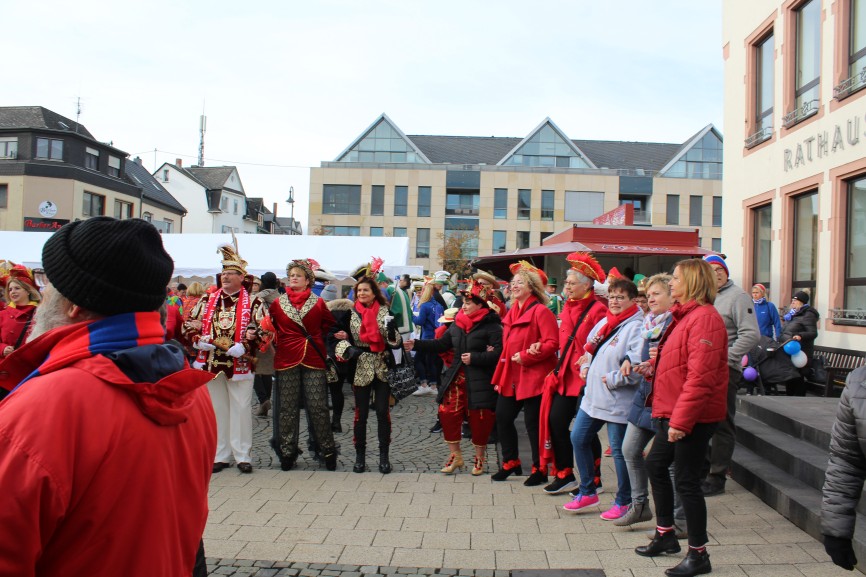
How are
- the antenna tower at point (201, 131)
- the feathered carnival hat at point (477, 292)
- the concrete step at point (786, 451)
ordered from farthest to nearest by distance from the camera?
the antenna tower at point (201, 131)
the feathered carnival hat at point (477, 292)
the concrete step at point (786, 451)

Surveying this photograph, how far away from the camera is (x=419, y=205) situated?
56000 mm

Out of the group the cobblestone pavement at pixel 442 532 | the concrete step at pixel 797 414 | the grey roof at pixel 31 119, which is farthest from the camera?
the grey roof at pixel 31 119

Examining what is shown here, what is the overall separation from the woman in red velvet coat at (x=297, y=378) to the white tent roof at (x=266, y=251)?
1024 centimetres

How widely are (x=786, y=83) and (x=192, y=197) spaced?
2244 inches

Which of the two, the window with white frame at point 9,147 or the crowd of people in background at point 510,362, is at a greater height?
the window with white frame at point 9,147

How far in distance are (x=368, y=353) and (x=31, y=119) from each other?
145 feet

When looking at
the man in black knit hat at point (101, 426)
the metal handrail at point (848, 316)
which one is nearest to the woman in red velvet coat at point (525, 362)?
the man in black knit hat at point (101, 426)

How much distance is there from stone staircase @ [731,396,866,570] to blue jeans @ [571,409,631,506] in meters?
1.23

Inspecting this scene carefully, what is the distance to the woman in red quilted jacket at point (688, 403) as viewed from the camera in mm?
4285

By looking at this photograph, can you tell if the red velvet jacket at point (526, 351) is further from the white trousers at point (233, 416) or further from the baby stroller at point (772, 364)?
the baby stroller at point (772, 364)

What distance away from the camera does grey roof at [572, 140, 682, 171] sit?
59.2m

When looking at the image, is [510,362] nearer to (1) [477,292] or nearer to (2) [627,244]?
(1) [477,292]

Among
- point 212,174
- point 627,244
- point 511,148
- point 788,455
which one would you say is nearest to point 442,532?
point 788,455

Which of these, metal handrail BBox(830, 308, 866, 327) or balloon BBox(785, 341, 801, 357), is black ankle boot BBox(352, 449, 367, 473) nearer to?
balloon BBox(785, 341, 801, 357)
